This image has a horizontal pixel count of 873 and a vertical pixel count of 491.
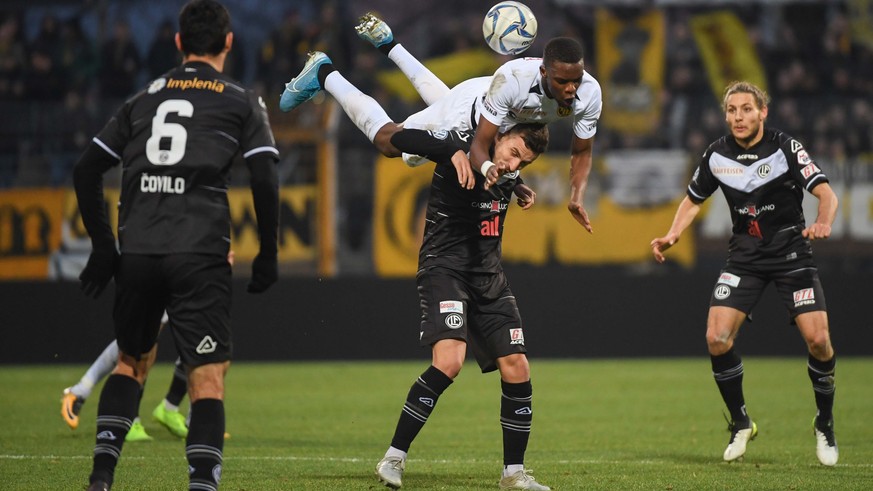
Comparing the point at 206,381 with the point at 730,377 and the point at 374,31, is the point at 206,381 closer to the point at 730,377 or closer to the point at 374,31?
the point at 374,31

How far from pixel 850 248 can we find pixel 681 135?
3215 millimetres

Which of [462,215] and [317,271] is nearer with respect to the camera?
[462,215]

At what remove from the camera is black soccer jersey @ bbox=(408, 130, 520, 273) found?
6.54 metres

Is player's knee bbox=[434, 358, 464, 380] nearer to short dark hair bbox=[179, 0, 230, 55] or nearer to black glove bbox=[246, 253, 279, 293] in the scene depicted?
black glove bbox=[246, 253, 279, 293]

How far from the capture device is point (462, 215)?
21.6 ft

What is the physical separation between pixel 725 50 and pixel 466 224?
49.3ft

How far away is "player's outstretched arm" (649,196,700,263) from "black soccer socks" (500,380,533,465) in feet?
5.29

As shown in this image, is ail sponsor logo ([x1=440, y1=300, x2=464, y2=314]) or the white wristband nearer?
the white wristband

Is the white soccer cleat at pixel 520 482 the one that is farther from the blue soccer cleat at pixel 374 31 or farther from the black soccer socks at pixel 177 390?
the black soccer socks at pixel 177 390

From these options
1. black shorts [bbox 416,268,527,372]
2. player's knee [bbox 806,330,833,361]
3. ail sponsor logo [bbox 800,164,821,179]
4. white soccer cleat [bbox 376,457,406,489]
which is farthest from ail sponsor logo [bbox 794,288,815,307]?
white soccer cleat [bbox 376,457,406,489]

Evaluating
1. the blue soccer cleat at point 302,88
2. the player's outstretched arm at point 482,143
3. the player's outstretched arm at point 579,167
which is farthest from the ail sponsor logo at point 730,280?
the blue soccer cleat at point 302,88

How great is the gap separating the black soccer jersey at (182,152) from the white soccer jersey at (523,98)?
1831mm

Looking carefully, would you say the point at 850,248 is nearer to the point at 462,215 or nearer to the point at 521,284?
the point at 521,284

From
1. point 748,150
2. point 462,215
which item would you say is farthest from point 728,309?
point 462,215
